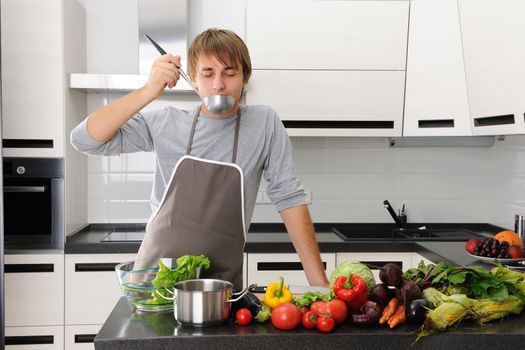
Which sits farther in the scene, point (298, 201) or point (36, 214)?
point (36, 214)

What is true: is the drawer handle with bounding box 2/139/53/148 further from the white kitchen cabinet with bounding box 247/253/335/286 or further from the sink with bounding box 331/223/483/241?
the sink with bounding box 331/223/483/241

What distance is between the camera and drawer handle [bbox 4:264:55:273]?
287 cm

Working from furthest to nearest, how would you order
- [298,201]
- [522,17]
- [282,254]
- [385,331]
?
[282,254] → [522,17] → [298,201] → [385,331]

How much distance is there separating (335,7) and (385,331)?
2.08 metres

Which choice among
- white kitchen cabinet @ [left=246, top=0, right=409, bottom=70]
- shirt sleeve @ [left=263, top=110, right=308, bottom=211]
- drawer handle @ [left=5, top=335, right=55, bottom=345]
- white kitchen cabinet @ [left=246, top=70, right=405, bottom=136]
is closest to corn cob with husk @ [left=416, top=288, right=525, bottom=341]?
shirt sleeve @ [left=263, top=110, right=308, bottom=211]

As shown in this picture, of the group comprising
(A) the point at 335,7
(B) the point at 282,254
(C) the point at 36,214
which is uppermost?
(A) the point at 335,7

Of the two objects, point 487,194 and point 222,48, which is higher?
point 222,48

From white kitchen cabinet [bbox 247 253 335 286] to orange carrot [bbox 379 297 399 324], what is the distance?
1.46 m

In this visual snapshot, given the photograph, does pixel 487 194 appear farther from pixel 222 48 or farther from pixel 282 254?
pixel 222 48

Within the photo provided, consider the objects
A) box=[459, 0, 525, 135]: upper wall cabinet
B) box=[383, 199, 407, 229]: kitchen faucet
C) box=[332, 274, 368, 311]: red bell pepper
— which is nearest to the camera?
box=[332, 274, 368, 311]: red bell pepper

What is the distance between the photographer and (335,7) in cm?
311

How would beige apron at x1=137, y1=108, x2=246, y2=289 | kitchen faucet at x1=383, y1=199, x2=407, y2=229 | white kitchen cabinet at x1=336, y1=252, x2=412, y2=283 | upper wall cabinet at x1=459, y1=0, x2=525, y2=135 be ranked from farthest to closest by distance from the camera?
kitchen faucet at x1=383, y1=199, x2=407, y2=229
white kitchen cabinet at x1=336, y1=252, x2=412, y2=283
upper wall cabinet at x1=459, y1=0, x2=525, y2=135
beige apron at x1=137, y1=108, x2=246, y2=289

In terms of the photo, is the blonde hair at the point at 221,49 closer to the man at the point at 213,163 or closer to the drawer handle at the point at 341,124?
the man at the point at 213,163

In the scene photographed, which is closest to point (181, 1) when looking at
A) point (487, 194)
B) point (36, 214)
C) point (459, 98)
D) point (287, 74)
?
point (287, 74)
